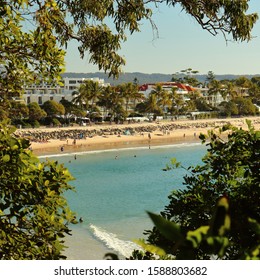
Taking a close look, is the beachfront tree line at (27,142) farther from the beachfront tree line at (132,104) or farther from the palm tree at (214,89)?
the palm tree at (214,89)

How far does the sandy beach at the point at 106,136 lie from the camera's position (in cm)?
3747

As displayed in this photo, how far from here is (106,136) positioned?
42.5m

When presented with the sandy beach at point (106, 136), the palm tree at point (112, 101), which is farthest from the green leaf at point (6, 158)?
the palm tree at point (112, 101)

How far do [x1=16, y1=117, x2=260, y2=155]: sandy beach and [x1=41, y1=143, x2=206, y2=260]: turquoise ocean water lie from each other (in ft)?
7.58

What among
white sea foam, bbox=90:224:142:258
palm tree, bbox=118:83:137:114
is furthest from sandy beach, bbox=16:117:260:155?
white sea foam, bbox=90:224:142:258

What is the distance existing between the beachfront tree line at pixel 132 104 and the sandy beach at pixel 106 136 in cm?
221

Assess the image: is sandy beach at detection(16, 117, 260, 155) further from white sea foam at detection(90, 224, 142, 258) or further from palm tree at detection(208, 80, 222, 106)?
white sea foam at detection(90, 224, 142, 258)

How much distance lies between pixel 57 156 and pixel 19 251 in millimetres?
30201

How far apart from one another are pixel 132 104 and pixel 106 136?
14.0 metres

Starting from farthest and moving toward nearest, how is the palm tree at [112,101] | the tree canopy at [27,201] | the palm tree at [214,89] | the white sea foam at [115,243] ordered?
1. the palm tree at [214,89]
2. the palm tree at [112,101]
3. the white sea foam at [115,243]
4. the tree canopy at [27,201]

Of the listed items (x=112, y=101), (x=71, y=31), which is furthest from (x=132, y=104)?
(x=71, y=31)

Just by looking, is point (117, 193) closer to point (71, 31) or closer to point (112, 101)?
point (71, 31)
